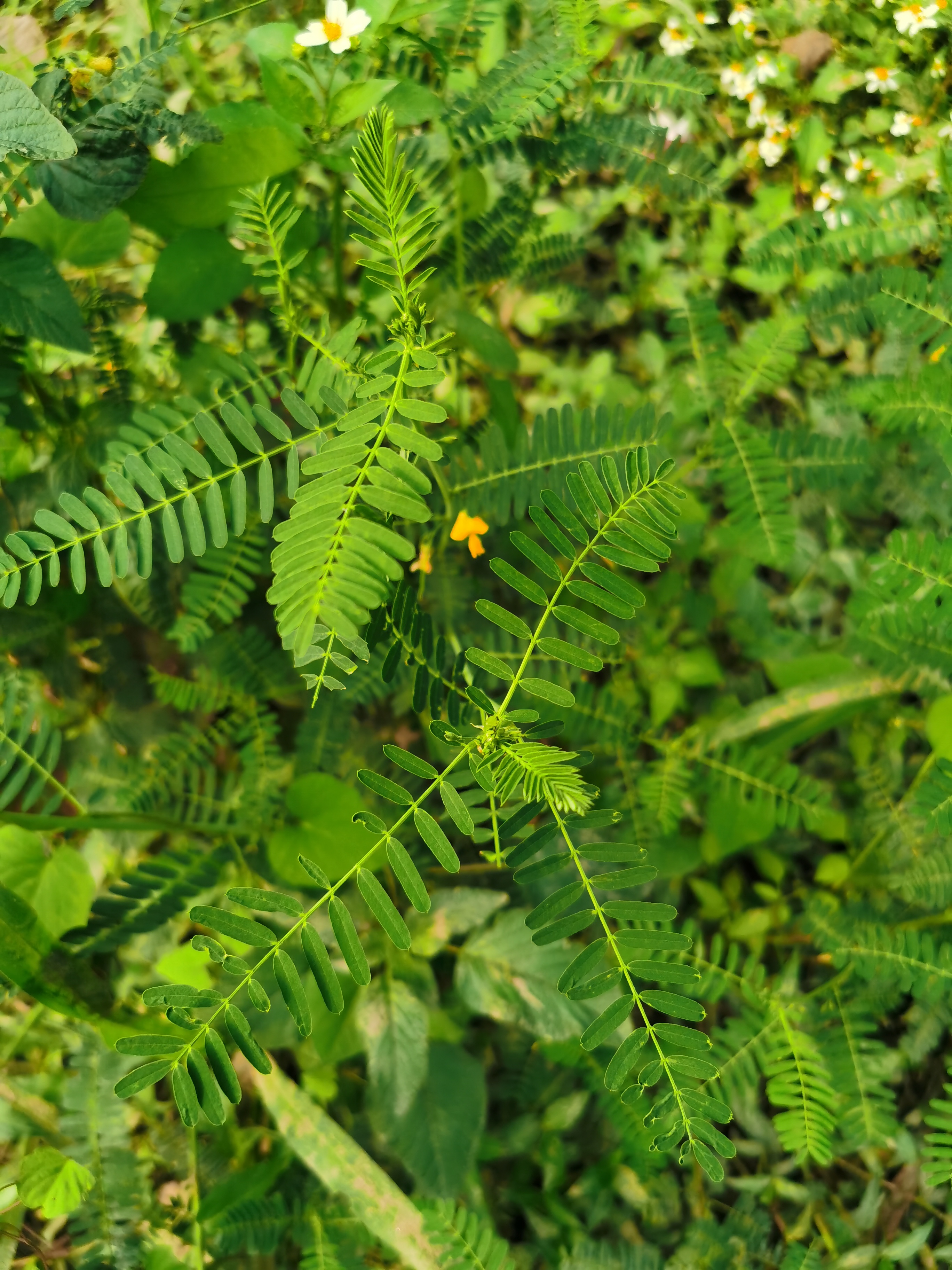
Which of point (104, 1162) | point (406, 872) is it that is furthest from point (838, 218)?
point (104, 1162)

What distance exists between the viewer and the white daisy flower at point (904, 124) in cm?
180

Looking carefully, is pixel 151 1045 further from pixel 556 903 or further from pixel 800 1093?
pixel 800 1093

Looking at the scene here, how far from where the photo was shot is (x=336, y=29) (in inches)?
37.8

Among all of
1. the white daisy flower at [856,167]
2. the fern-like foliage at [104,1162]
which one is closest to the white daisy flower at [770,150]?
the white daisy flower at [856,167]

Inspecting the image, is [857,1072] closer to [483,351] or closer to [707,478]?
[707,478]

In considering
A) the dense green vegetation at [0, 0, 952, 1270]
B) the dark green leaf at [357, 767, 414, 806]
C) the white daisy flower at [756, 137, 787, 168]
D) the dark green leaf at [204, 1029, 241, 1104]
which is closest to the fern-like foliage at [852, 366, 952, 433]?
the dense green vegetation at [0, 0, 952, 1270]

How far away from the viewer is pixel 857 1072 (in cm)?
136

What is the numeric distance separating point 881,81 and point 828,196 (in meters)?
0.28

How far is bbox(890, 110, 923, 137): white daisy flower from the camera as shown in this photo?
1.80 meters

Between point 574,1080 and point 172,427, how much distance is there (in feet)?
4.34

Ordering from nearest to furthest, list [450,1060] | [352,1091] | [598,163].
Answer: [598,163] → [450,1060] → [352,1091]

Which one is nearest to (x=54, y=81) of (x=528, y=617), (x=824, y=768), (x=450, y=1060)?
(x=528, y=617)

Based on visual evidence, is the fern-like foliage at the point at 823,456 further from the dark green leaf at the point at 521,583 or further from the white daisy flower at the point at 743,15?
the white daisy flower at the point at 743,15

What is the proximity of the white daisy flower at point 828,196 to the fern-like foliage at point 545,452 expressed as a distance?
3.19 feet
